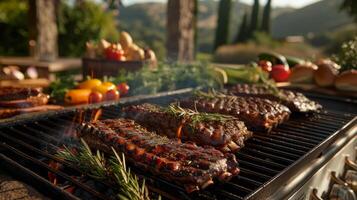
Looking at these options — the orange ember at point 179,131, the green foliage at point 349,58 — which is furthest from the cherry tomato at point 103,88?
the green foliage at point 349,58

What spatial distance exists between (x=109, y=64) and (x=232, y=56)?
60.7 feet

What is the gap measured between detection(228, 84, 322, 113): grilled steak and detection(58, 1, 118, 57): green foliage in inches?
660

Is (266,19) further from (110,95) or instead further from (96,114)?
(96,114)

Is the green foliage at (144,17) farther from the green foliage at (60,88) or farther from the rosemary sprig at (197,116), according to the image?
the rosemary sprig at (197,116)

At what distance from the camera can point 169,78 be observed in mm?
6504

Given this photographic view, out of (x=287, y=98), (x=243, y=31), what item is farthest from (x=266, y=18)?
(x=287, y=98)

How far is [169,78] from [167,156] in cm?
412

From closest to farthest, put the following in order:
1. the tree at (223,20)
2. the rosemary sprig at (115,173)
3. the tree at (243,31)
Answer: the rosemary sprig at (115,173)
the tree at (223,20)
the tree at (243,31)

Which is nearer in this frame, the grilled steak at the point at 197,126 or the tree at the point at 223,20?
the grilled steak at the point at 197,126

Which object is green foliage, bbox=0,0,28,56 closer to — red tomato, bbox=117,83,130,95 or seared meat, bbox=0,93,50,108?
red tomato, bbox=117,83,130,95

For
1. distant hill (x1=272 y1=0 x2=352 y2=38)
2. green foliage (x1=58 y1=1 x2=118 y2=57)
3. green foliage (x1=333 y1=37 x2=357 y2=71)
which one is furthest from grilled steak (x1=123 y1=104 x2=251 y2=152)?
distant hill (x1=272 y1=0 x2=352 y2=38)

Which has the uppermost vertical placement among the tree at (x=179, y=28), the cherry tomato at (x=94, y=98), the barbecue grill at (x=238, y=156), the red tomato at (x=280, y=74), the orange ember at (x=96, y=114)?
the tree at (x=179, y=28)

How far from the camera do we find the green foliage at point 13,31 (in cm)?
1831

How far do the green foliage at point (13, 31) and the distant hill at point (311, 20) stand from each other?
53188 millimetres
